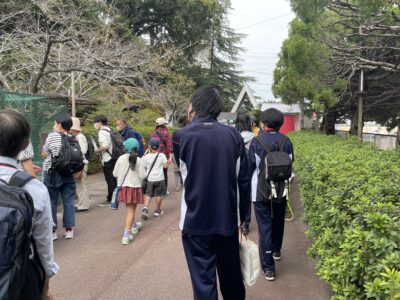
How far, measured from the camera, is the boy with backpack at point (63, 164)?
16.4ft

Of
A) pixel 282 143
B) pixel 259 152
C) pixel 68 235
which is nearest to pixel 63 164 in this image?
pixel 68 235

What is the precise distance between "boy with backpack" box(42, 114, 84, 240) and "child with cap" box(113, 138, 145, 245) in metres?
→ 0.59

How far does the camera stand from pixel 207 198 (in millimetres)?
2652

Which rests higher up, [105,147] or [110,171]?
[105,147]

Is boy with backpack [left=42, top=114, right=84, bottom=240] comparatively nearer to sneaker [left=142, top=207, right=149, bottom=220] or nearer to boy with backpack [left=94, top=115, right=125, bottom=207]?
sneaker [left=142, top=207, right=149, bottom=220]

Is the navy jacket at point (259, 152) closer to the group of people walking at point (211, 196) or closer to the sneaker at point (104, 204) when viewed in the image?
the group of people walking at point (211, 196)

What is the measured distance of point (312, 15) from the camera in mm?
7816

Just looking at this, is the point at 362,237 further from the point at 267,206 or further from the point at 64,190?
the point at 64,190

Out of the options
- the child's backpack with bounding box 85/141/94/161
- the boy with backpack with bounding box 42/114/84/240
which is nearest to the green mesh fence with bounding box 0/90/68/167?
the child's backpack with bounding box 85/141/94/161

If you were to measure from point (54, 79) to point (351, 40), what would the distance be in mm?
10436

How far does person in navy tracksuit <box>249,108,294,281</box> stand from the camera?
390 cm

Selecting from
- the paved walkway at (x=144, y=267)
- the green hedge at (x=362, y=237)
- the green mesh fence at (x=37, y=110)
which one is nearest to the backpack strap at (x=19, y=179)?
→ the green hedge at (x=362, y=237)

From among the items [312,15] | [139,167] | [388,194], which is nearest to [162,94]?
[312,15]

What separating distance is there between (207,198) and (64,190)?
326 cm
